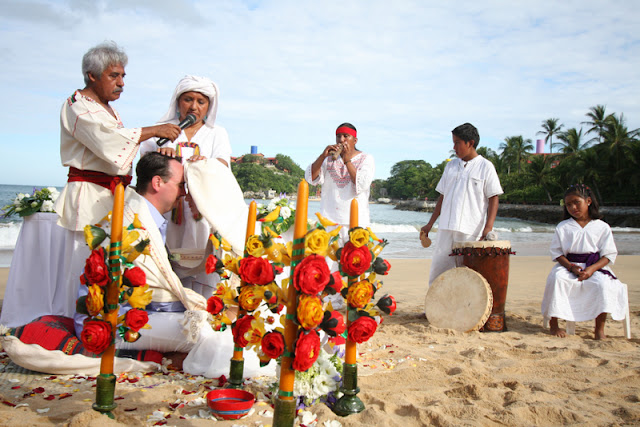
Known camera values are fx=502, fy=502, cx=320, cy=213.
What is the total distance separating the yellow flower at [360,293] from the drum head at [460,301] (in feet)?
9.42

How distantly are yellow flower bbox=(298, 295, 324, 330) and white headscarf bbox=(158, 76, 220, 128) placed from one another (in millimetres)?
2749

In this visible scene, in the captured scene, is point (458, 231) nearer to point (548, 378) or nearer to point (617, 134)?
point (548, 378)

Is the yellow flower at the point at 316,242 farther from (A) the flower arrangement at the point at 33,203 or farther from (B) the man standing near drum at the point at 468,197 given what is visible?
(B) the man standing near drum at the point at 468,197

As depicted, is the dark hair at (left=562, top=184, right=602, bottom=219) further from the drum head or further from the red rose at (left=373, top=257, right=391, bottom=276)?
the red rose at (left=373, top=257, right=391, bottom=276)

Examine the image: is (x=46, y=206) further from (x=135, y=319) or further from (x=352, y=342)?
(x=352, y=342)

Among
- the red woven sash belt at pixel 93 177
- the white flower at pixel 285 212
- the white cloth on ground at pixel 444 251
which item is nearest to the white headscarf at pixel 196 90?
the red woven sash belt at pixel 93 177

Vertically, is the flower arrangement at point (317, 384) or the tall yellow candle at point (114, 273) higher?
the tall yellow candle at point (114, 273)

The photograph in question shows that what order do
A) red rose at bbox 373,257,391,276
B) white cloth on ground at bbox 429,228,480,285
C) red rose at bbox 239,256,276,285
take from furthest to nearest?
1. white cloth on ground at bbox 429,228,480,285
2. red rose at bbox 373,257,391,276
3. red rose at bbox 239,256,276,285

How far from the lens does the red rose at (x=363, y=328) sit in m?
2.31

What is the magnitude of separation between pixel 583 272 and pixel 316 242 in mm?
3877

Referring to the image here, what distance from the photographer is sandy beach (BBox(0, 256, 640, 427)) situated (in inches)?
103

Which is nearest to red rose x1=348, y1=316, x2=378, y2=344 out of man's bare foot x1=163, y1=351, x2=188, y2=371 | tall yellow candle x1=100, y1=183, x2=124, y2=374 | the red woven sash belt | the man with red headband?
tall yellow candle x1=100, y1=183, x2=124, y2=374

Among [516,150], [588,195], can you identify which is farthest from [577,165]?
[588,195]

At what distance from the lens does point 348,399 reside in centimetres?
261
